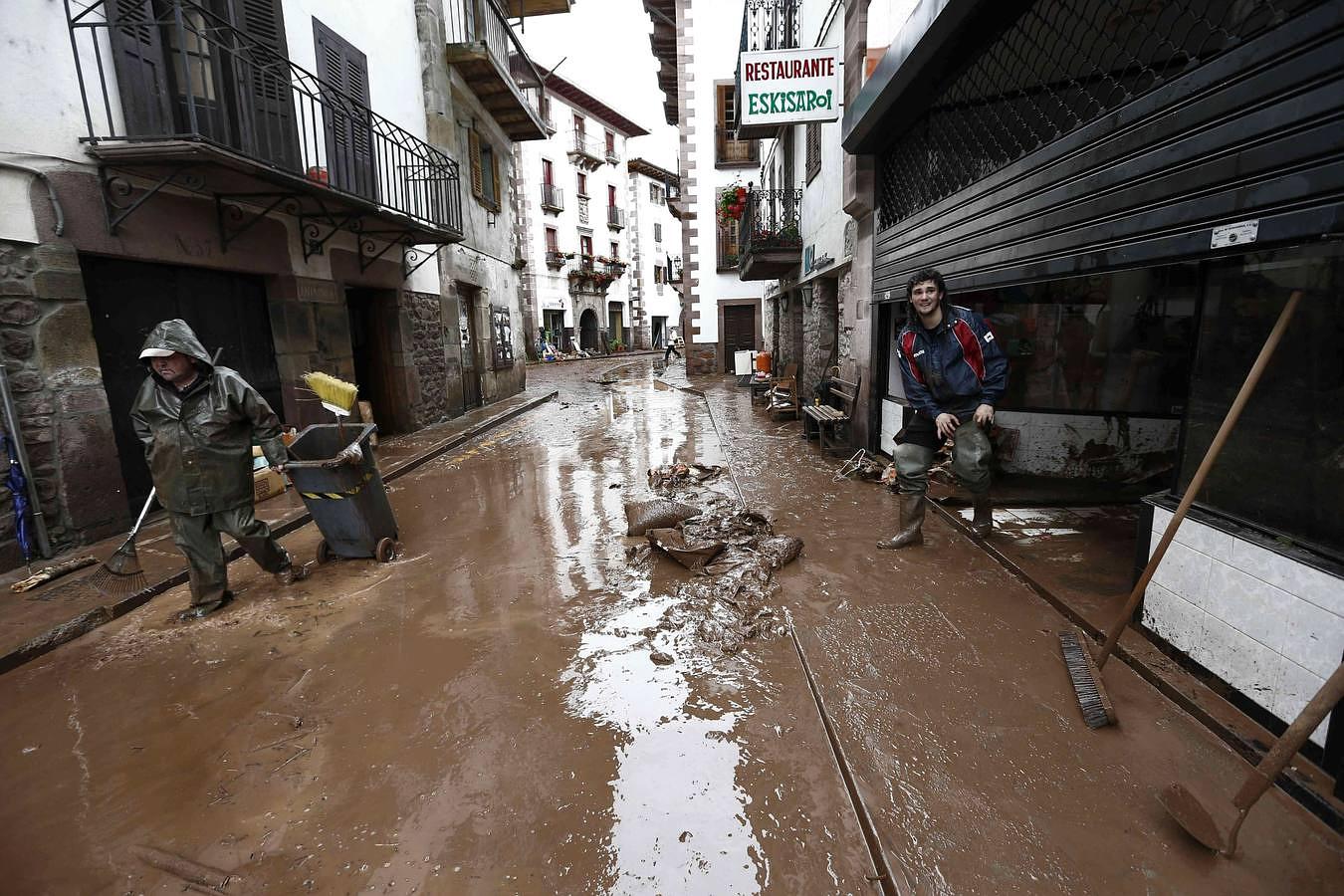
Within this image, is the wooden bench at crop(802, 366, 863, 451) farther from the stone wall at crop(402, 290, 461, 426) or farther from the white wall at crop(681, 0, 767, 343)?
the white wall at crop(681, 0, 767, 343)

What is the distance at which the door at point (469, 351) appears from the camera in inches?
529

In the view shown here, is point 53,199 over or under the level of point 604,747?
over

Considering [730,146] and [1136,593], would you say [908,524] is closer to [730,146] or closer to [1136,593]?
[1136,593]

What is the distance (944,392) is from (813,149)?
803cm

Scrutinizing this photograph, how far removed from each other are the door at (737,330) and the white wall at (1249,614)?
63.9ft

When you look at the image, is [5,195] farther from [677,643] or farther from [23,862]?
[677,643]

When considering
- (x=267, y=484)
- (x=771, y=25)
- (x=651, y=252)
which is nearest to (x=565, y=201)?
(x=651, y=252)

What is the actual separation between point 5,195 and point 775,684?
6663 millimetres

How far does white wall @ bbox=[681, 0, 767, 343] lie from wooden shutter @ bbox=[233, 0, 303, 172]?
46.1ft

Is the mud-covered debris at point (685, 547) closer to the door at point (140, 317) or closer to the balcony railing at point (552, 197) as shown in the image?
the door at point (140, 317)

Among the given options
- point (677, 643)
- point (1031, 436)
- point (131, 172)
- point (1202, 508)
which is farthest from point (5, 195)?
Result: point (1031, 436)

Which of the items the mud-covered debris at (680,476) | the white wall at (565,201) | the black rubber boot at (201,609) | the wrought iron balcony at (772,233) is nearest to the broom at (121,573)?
the black rubber boot at (201,609)

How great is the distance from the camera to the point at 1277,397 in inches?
102

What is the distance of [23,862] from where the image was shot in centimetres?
220
